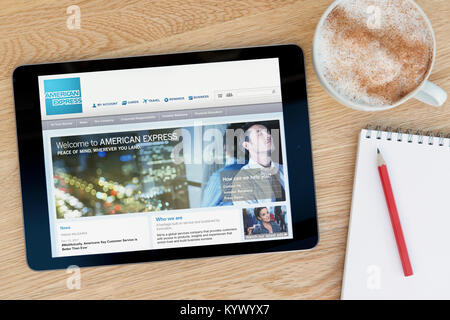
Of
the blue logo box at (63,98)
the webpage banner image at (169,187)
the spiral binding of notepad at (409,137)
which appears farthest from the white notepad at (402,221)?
the blue logo box at (63,98)

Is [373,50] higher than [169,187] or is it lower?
higher

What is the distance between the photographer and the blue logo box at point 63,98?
1.85 feet

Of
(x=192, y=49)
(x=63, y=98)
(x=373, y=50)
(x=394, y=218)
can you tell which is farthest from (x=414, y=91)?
(x=63, y=98)

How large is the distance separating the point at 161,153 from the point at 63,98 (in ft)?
0.57

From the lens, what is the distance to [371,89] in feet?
1.76

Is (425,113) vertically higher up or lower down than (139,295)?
higher up

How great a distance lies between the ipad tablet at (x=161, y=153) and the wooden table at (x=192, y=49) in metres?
0.03

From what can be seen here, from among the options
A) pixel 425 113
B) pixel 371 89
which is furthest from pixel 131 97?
pixel 425 113

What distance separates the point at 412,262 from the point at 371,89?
0.28m

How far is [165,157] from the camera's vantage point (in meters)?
0.57

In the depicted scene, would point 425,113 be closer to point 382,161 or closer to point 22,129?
point 382,161

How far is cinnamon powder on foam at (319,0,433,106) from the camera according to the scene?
53 centimetres

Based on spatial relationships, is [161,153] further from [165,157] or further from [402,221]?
[402,221]

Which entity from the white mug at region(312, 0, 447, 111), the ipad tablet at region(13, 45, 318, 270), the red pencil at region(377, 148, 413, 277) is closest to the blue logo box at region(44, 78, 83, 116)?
the ipad tablet at region(13, 45, 318, 270)
